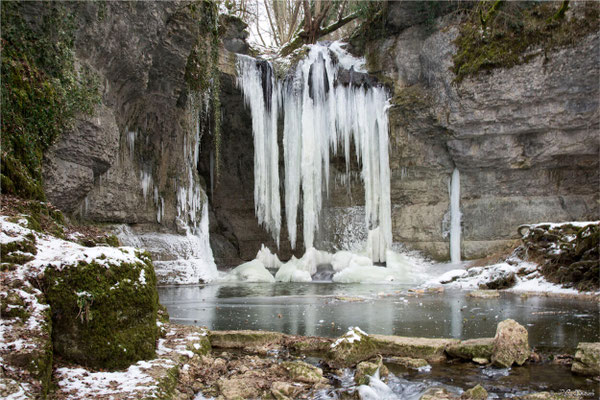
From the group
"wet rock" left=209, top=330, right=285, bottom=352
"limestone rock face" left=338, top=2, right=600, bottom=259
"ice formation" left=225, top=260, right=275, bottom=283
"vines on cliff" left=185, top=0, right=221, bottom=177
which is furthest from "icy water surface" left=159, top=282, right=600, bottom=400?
"limestone rock face" left=338, top=2, right=600, bottom=259

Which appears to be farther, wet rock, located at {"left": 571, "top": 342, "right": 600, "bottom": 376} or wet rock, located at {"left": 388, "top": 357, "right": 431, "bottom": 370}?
wet rock, located at {"left": 388, "top": 357, "right": 431, "bottom": 370}

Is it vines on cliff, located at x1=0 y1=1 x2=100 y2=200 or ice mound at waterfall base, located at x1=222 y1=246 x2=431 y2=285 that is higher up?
vines on cliff, located at x1=0 y1=1 x2=100 y2=200

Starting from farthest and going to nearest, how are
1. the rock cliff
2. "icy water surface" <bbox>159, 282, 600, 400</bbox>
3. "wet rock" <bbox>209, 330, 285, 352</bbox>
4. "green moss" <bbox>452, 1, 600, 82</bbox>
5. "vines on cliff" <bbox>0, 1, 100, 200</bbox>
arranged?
"green moss" <bbox>452, 1, 600, 82</bbox> → the rock cliff → "vines on cliff" <bbox>0, 1, 100, 200</bbox> → "wet rock" <bbox>209, 330, 285, 352</bbox> → "icy water surface" <bbox>159, 282, 600, 400</bbox>

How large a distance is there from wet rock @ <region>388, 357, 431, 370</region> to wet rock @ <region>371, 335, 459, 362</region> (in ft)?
0.51

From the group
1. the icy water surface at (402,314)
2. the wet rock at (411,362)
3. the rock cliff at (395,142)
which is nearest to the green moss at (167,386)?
the wet rock at (411,362)

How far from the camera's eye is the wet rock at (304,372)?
→ 12.8 ft

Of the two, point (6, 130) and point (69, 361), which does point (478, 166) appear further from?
point (69, 361)

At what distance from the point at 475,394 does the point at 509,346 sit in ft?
3.44

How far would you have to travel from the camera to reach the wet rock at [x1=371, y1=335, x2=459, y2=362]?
4.67 m

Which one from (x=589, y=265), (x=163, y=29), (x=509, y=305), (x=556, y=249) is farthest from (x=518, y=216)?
(x=163, y=29)

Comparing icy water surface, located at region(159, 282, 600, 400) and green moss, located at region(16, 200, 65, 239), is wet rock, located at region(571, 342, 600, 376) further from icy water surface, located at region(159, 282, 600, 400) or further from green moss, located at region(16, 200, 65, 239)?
green moss, located at region(16, 200, 65, 239)

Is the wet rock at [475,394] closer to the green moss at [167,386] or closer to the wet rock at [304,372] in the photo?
the wet rock at [304,372]

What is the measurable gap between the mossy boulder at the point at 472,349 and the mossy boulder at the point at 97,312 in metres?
2.86

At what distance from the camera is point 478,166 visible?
698 inches
